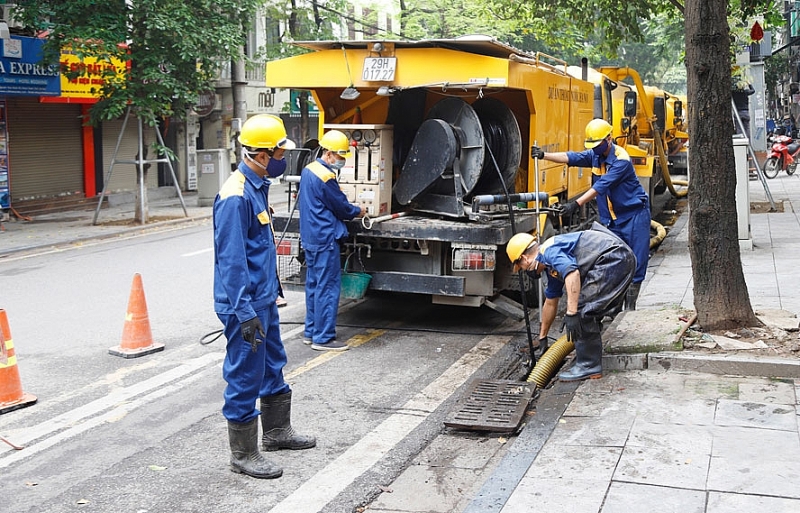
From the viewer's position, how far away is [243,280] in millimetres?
4844

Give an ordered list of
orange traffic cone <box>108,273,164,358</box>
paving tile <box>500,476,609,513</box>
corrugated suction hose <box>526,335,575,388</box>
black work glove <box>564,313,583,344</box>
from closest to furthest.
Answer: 1. paving tile <box>500,476,609,513</box>
2. black work glove <box>564,313,583,344</box>
3. corrugated suction hose <box>526,335,575,388</box>
4. orange traffic cone <box>108,273,164,358</box>

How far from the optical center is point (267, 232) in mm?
5125

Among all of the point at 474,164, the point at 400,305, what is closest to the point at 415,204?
the point at 474,164

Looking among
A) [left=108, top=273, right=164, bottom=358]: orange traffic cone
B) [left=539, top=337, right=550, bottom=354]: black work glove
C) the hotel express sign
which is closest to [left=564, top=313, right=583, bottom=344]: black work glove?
[left=539, top=337, right=550, bottom=354]: black work glove

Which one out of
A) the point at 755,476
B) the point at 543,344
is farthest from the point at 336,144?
the point at 755,476

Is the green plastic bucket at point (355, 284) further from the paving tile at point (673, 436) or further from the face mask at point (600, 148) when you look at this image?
the paving tile at point (673, 436)

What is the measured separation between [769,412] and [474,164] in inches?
145

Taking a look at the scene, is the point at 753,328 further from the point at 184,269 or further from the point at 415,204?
the point at 184,269

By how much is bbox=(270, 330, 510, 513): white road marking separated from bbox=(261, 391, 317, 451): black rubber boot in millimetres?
294

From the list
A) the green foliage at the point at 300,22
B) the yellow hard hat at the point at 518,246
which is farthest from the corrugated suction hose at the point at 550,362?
the green foliage at the point at 300,22

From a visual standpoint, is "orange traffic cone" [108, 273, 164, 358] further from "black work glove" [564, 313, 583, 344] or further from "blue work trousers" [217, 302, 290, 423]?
"black work glove" [564, 313, 583, 344]

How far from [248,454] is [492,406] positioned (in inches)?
69.1

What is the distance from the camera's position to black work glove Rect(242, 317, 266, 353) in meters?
4.79

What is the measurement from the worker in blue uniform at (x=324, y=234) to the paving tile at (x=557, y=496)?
349cm
